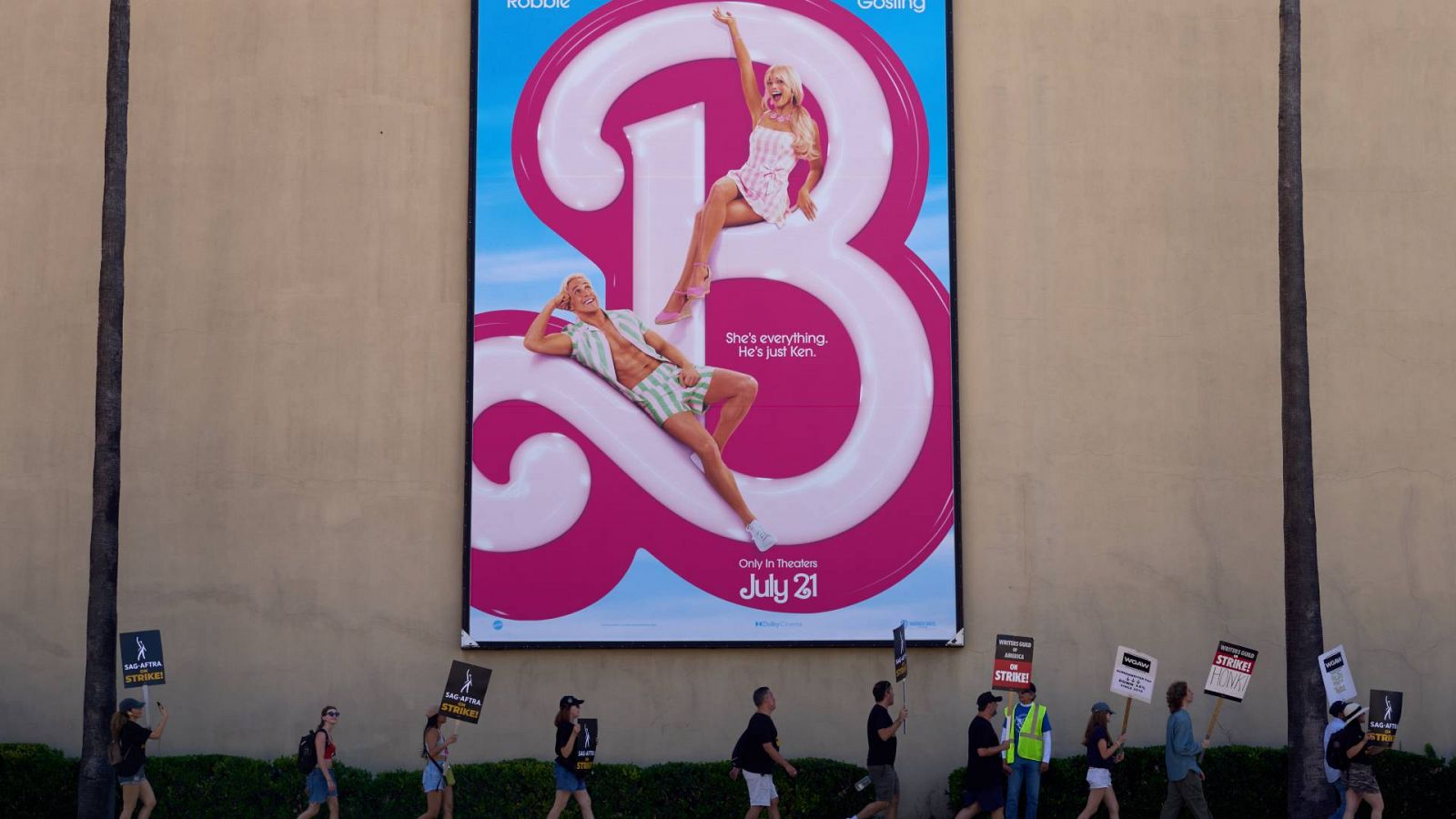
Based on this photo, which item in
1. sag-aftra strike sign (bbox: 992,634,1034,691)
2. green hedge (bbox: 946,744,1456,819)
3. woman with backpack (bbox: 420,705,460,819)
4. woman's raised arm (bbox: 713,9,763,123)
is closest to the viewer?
woman with backpack (bbox: 420,705,460,819)

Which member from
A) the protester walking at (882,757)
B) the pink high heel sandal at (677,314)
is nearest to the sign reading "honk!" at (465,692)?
the protester walking at (882,757)

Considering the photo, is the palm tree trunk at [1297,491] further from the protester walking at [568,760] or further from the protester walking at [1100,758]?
the protester walking at [568,760]

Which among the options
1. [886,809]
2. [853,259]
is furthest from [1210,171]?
[886,809]

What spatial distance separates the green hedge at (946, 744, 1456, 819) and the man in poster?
4.75 meters

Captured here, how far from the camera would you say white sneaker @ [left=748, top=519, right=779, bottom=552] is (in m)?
17.1

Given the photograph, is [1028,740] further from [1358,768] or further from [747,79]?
[747,79]

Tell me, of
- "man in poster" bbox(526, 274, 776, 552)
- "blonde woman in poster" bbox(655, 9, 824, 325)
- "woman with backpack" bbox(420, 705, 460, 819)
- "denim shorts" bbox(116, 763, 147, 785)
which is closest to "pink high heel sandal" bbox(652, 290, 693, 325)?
"blonde woman in poster" bbox(655, 9, 824, 325)

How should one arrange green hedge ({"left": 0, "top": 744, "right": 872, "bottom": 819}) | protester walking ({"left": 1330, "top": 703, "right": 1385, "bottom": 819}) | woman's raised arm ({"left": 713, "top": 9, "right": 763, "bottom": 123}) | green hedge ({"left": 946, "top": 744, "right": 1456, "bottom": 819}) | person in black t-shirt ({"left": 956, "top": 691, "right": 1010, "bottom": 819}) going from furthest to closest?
1. woman's raised arm ({"left": 713, "top": 9, "right": 763, "bottom": 123})
2. green hedge ({"left": 946, "top": 744, "right": 1456, "bottom": 819})
3. green hedge ({"left": 0, "top": 744, "right": 872, "bottom": 819})
4. person in black t-shirt ({"left": 956, "top": 691, "right": 1010, "bottom": 819})
5. protester walking ({"left": 1330, "top": 703, "right": 1385, "bottom": 819})

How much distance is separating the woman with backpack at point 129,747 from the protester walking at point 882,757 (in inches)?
276

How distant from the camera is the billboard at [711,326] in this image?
17.1 metres

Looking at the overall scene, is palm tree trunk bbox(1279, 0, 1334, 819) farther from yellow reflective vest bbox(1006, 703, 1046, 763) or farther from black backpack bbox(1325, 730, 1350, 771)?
yellow reflective vest bbox(1006, 703, 1046, 763)

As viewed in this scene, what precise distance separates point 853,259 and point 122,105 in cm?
806

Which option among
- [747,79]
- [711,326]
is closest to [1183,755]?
[711,326]

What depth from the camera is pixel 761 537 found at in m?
17.1
